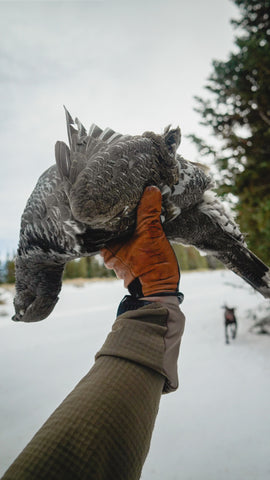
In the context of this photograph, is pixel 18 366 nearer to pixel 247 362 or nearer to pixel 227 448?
pixel 227 448

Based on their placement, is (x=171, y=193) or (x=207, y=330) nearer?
(x=171, y=193)

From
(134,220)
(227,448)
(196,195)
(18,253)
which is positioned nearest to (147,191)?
(134,220)

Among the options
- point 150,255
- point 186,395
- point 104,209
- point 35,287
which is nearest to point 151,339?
point 150,255

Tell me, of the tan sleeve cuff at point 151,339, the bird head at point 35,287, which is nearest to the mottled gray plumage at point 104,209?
the bird head at point 35,287

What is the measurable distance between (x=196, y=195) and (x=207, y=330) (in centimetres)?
881

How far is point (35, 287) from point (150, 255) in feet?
2.37

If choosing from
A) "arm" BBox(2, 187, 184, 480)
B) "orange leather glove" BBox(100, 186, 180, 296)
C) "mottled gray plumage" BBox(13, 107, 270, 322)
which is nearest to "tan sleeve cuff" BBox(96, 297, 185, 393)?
"arm" BBox(2, 187, 184, 480)

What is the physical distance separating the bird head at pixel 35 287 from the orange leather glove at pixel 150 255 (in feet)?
1.41

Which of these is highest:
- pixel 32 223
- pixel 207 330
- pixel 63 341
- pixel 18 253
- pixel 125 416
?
pixel 32 223

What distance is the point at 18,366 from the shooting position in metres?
5.50

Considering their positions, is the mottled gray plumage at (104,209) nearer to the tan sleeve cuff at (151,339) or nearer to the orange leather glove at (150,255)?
the orange leather glove at (150,255)

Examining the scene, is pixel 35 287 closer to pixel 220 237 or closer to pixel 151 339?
pixel 151 339

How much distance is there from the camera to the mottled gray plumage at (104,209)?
97cm

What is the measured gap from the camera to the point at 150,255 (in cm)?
118
